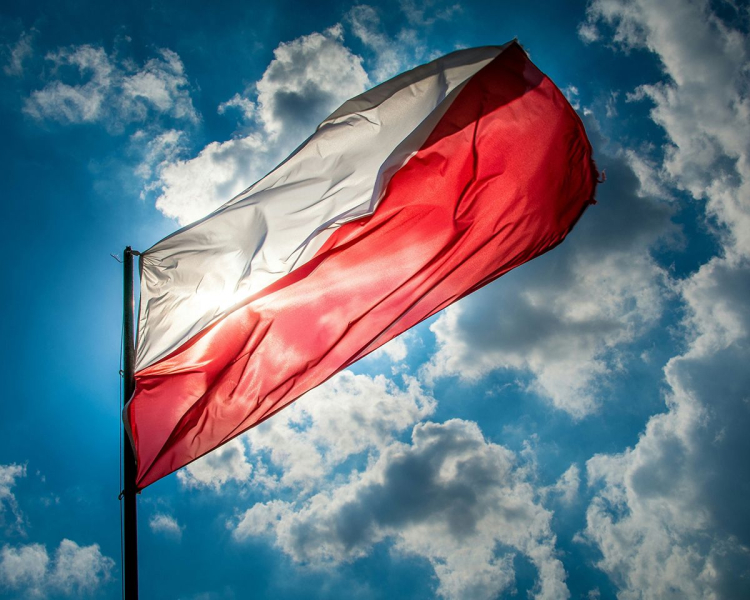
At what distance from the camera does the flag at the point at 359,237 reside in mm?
7746

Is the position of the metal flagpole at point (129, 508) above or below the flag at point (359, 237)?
below

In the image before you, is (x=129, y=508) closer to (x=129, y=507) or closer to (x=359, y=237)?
(x=129, y=507)

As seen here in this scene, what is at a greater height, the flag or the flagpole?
the flag

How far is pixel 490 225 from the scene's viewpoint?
7797mm

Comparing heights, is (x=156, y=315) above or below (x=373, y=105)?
below

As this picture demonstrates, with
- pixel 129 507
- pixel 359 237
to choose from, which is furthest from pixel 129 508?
pixel 359 237

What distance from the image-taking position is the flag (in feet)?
25.4

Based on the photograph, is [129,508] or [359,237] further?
[359,237]

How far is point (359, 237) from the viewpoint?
7.86m

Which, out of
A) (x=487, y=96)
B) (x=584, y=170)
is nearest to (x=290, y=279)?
(x=487, y=96)

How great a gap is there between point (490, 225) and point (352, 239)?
2.04 meters

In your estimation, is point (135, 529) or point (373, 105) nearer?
point (135, 529)

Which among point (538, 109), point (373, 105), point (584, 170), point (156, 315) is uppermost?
point (373, 105)

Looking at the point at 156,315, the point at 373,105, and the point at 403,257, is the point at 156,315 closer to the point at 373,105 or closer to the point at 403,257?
the point at 403,257
